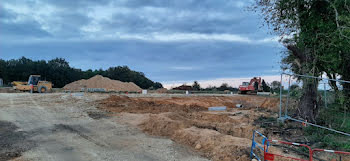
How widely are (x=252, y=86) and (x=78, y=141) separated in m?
36.5

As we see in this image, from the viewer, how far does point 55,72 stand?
59.9 meters

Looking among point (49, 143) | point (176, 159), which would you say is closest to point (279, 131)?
point (176, 159)

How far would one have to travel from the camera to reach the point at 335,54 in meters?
10.0

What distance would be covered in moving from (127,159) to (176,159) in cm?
134

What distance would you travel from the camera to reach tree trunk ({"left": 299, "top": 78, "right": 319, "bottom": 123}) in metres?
10.6

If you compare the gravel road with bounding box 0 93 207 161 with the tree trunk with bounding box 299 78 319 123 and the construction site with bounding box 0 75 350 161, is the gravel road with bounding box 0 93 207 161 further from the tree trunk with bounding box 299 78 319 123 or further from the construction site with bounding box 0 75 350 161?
the tree trunk with bounding box 299 78 319 123

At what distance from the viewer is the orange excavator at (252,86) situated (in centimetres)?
4138

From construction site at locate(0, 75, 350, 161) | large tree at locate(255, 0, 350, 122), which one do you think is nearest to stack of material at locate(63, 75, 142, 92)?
construction site at locate(0, 75, 350, 161)

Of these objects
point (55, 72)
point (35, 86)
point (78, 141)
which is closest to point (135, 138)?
point (78, 141)

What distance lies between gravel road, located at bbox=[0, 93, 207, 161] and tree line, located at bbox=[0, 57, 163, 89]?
44047 millimetres

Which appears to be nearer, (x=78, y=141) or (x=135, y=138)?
(x=78, y=141)

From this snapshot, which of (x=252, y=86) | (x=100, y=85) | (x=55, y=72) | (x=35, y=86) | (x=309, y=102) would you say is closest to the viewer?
(x=309, y=102)

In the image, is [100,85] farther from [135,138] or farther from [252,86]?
[135,138]

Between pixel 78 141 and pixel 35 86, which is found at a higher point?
pixel 35 86
